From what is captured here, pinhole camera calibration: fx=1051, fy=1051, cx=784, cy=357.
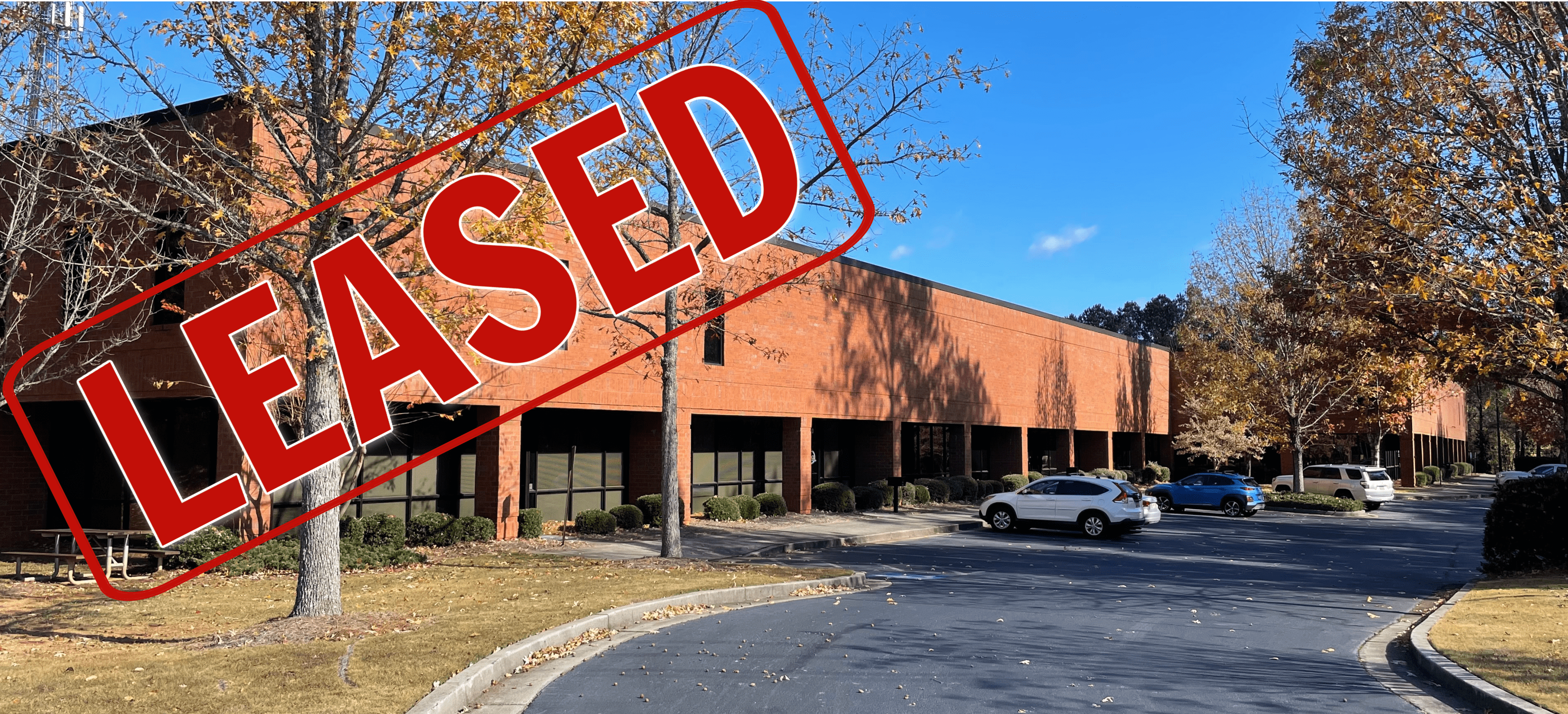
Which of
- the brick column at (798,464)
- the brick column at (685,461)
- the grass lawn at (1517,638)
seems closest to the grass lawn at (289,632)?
the grass lawn at (1517,638)

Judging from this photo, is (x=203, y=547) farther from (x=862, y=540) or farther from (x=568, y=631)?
(x=862, y=540)

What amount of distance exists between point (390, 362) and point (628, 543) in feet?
30.4

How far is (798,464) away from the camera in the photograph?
95.3ft

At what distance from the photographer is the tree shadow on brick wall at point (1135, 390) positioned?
51.7m

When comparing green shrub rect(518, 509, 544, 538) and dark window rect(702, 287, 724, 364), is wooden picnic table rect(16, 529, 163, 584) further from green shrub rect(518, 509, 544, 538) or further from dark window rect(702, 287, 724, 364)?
dark window rect(702, 287, 724, 364)

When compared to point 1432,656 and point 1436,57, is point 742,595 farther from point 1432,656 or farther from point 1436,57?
point 1436,57

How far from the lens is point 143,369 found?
17.1 m

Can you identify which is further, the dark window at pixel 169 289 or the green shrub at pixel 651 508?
the green shrub at pixel 651 508

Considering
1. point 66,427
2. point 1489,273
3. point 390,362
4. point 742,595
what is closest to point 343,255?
point 390,362

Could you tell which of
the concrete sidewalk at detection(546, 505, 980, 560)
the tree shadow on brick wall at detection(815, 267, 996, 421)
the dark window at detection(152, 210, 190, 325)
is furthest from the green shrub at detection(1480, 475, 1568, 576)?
the dark window at detection(152, 210, 190, 325)

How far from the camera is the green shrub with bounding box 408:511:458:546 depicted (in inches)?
744

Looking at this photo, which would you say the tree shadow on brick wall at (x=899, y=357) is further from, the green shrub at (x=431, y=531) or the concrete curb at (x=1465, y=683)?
the concrete curb at (x=1465, y=683)

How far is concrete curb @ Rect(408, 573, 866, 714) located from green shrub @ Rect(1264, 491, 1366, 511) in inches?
1035

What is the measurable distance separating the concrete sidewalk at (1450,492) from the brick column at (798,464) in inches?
1136
